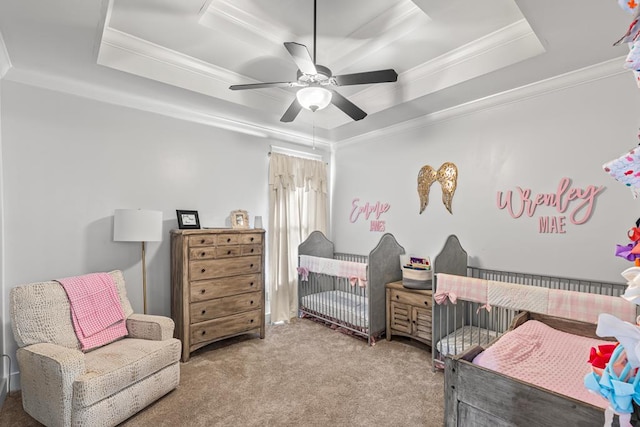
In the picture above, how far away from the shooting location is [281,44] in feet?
8.51

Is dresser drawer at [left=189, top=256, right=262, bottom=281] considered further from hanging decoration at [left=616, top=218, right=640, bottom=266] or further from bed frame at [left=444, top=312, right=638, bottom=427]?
hanging decoration at [left=616, top=218, right=640, bottom=266]

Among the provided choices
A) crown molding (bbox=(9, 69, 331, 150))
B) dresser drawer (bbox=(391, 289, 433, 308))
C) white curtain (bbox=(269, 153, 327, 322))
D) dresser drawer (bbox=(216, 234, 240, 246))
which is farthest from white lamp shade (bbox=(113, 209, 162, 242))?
dresser drawer (bbox=(391, 289, 433, 308))

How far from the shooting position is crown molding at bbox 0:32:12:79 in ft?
7.07

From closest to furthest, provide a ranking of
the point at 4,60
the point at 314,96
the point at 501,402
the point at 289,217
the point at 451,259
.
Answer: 1. the point at 501,402
2. the point at 314,96
3. the point at 4,60
4. the point at 451,259
5. the point at 289,217

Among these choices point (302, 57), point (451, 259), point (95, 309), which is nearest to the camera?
point (302, 57)

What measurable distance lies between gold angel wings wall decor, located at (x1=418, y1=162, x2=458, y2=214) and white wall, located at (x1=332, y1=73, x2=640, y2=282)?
0.06 metres

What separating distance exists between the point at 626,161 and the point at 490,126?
272 centimetres

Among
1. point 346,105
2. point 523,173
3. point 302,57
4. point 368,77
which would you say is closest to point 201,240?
point 346,105

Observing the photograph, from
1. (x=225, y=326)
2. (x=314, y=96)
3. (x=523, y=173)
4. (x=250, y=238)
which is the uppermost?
(x=314, y=96)

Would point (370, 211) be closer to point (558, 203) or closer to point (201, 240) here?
point (558, 203)

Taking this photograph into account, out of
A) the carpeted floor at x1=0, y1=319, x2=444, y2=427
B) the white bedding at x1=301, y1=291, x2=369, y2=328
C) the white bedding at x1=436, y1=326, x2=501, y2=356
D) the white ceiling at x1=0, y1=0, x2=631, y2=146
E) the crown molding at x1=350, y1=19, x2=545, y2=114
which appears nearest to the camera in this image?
the white ceiling at x1=0, y1=0, x2=631, y2=146

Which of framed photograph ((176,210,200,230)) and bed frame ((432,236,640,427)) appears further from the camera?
framed photograph ((176,210,200,230))

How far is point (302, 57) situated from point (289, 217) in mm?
2577

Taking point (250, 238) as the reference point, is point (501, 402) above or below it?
below
